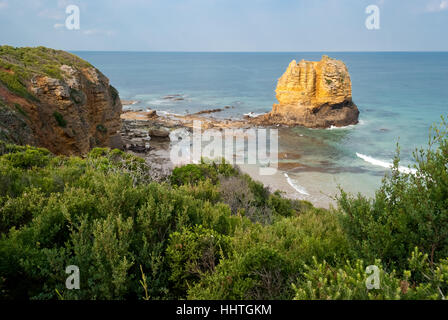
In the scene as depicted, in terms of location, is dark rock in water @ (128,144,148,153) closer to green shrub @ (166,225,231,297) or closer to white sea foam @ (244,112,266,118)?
white sea foam @ (244,112,266,118)

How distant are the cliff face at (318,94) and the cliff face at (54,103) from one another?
96.8 ft

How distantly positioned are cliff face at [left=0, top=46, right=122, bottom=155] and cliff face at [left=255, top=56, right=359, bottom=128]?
96.8ft

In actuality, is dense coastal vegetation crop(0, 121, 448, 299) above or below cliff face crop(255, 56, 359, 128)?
below

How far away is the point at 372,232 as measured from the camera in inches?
186

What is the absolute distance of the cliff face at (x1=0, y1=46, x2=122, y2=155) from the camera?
16.8 meters

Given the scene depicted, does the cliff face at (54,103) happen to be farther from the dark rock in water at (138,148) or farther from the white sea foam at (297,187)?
the white sea foam at (297,187)

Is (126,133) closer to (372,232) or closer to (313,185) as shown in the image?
(313,185)

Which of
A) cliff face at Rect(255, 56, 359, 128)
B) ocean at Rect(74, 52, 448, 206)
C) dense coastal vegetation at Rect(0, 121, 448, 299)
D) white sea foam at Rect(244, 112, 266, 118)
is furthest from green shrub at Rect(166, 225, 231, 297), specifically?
white sea foam at Rect(244, 112, 266, 118)

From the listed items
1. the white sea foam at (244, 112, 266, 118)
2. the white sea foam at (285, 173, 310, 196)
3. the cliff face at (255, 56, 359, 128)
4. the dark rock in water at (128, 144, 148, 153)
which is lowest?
the white sea foam at (285, 173, 310, 196)

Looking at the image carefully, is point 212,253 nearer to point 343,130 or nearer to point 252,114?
point 343,130

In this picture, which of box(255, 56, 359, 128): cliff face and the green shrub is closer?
the green shrub
